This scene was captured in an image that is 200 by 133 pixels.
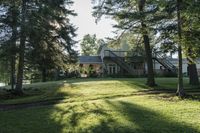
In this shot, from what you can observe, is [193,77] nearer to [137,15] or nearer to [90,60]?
[137,15]

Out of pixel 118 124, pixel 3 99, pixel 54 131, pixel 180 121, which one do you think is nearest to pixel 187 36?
pixel 180 121

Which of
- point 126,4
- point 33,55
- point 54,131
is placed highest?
point 126,4

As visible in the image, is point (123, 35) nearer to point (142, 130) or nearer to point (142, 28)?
point (142, 28)

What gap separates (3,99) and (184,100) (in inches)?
438

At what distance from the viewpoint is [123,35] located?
2661cm

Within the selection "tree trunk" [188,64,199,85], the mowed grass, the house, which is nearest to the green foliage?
the house

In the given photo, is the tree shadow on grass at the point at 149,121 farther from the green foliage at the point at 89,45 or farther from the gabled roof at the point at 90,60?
the green foliage at the point at 89,45

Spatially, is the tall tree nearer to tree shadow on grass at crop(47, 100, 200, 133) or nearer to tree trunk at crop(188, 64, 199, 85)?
tree trunk at crop(188, 64, 199, 85)

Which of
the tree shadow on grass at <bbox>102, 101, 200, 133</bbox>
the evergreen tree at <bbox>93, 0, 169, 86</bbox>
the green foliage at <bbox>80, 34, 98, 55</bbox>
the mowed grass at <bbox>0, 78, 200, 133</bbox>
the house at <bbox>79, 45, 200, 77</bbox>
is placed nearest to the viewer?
the tree shadow on grass at <bbox>102, 101, 200, 133</bbox>

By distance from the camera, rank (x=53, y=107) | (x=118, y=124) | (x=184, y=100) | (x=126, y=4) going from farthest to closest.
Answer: (x=126, y=4) → (x=184, y=100) → (x=53, y=107) → (x=118, y=124)

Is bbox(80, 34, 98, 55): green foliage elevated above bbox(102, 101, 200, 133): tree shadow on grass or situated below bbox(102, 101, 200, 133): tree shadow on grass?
above

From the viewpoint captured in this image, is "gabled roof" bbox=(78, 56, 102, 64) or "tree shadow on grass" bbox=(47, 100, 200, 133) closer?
"tree shadow on grass" bbox=(47, 100, 200, 133)

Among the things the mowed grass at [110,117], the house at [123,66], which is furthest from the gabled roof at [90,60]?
the mowed grass at [110,117]

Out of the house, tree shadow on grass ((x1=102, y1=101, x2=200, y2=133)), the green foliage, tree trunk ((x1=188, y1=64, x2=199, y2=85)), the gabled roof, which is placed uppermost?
the green foliage
